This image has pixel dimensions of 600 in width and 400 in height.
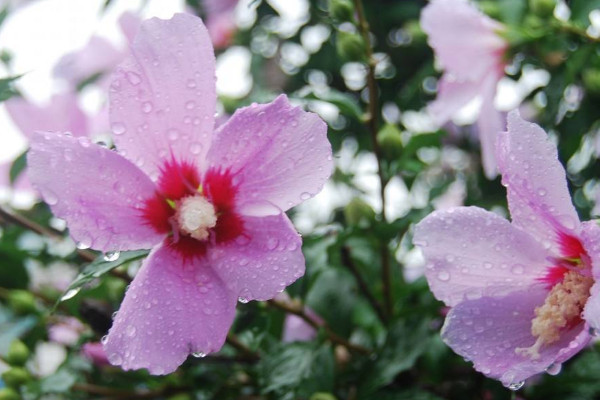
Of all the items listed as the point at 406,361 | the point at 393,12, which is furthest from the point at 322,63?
the point at 406,361

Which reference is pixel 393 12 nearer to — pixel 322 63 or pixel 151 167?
pixel 322 63

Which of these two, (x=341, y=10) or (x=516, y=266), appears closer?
(x=516, y=266)

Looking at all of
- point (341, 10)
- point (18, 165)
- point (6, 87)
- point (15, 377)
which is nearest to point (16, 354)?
point (15, 377)

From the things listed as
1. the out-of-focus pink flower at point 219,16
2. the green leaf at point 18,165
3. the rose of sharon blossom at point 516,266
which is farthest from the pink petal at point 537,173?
the out-of-focus pink flower at point 219,16

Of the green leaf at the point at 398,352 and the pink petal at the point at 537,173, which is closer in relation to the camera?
the pink petal at the point at 537,173

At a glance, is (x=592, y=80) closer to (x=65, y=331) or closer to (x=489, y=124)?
(x=489, y=124)

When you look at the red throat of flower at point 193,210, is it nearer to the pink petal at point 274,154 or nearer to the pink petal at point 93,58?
the pink petal at point 274,154
